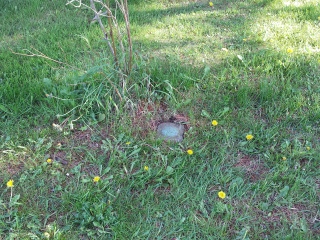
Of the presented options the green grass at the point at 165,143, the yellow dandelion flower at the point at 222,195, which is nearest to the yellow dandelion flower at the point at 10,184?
the green grass at the point at 165,143

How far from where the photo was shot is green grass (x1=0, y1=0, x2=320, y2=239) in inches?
92.2

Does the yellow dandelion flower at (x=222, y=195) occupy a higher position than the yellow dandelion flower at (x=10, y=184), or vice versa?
the yellow dandelion flower at (x=10, y=184)

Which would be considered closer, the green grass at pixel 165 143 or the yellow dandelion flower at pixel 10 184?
the green grass at pixel 165 143

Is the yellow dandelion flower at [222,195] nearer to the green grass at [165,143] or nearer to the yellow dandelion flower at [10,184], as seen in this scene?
the green grass at [165,143]

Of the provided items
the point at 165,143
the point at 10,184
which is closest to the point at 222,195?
the point at 165,143

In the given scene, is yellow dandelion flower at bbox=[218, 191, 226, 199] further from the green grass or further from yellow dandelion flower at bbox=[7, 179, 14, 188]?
yellow dandelion flower at bbox=[7, 179, 14, 188]

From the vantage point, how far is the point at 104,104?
9.90 ft

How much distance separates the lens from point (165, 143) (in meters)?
2.82

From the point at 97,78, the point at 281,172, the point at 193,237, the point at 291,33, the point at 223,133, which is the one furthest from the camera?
Answer: the point at 291,33

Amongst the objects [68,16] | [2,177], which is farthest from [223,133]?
[68,16]

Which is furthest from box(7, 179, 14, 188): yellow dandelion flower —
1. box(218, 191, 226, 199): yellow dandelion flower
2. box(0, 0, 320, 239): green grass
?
box(218, 191, 226, 199): yellow dandelion flower

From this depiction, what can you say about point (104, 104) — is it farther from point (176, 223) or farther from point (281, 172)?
point (281, 172)

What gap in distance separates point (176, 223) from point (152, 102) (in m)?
1.09

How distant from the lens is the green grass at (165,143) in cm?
234
